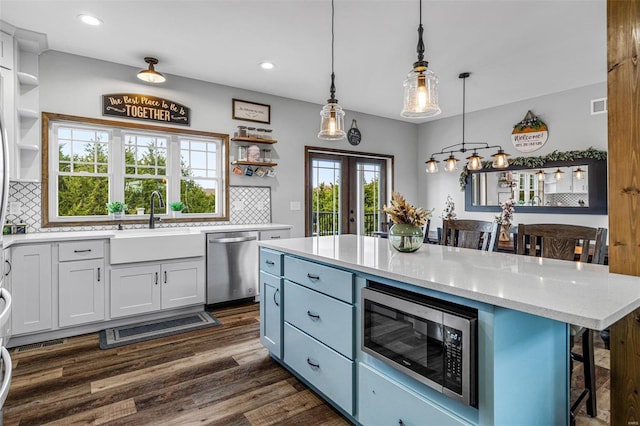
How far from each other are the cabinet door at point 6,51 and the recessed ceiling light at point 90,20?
0.69m

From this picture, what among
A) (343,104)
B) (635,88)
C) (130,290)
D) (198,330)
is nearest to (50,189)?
(130,290)

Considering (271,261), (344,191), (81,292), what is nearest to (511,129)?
(344,191)

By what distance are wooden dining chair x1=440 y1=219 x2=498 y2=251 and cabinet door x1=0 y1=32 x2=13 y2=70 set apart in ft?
13.0

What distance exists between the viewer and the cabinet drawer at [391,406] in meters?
1.39

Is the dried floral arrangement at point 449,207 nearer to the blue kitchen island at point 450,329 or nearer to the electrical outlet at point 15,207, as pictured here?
the blue kitchen island at point 450,329

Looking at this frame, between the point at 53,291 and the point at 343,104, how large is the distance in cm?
430

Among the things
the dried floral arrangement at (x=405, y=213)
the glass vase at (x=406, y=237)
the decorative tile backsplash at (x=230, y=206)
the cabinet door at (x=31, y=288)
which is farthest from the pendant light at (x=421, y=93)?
the cabinet door at (x=31, y=288)

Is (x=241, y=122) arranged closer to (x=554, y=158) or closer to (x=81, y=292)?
(x=81, y=292)

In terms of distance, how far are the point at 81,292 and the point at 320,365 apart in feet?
7.99

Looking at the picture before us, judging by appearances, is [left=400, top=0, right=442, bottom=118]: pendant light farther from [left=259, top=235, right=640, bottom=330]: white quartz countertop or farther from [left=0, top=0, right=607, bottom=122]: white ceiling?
[left=0, top=0, right=607, bottom=122]: white ceiling

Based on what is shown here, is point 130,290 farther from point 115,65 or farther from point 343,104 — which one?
point 343,104

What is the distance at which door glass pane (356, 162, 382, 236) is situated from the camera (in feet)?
20.1

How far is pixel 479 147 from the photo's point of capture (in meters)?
5.68

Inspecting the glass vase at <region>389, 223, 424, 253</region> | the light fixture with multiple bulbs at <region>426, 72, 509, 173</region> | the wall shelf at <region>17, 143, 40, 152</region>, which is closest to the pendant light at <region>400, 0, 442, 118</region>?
the glass vase at <region>389, 223, 424, 253</region>
